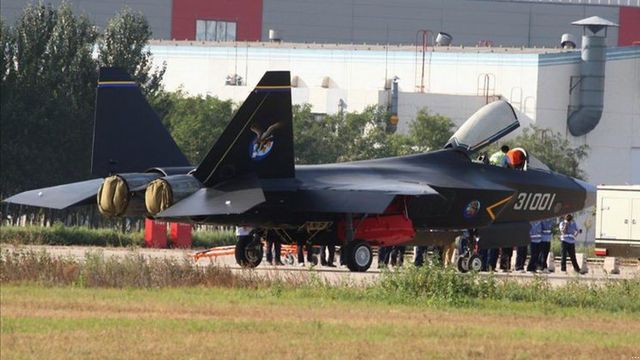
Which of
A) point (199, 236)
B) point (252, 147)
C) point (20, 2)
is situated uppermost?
point (20, 2)

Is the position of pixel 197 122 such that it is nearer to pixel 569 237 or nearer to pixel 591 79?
pixel 591 79

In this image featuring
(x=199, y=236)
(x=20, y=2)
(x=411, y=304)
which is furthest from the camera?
(x=20, y=2)

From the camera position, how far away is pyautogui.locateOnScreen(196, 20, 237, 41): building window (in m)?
87.3

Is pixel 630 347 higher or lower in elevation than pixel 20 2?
lower

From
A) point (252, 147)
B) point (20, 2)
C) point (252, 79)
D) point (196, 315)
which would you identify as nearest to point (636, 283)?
point (252, 147)

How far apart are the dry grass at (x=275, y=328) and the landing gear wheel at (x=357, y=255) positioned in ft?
20.9

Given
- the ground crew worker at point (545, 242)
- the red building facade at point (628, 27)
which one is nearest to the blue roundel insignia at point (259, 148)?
the ground crew worker at point (545, 242)

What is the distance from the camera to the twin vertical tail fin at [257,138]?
78.8 ft

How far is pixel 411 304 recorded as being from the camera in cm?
1967

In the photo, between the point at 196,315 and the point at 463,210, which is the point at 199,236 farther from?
the point at 196,315

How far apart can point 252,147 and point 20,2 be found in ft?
199

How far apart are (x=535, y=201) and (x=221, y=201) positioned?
8173mm

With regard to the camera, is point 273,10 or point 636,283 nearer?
point 636,283

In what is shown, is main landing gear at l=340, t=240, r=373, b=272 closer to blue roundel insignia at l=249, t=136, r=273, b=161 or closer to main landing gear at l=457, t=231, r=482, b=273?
main landing gear at l=457, t=231, r=482, b=273
